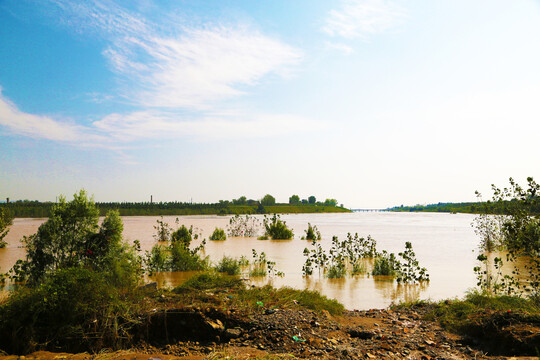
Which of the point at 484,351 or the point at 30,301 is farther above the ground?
the point at 30,301

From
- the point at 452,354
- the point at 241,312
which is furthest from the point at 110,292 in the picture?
the point at 452,354

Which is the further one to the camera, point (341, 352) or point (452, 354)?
point (452, 354)

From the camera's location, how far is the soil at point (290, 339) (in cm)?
458

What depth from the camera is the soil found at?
458 cm

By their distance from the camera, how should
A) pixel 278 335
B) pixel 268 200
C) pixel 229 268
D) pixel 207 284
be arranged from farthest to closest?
pixel 268 200, pixel 229 268, pixel 207 284, pixel 278 335

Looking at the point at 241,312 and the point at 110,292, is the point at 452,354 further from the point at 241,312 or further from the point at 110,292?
the point at 110,292

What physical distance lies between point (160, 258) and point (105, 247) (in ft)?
12.2

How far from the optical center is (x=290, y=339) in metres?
4.96

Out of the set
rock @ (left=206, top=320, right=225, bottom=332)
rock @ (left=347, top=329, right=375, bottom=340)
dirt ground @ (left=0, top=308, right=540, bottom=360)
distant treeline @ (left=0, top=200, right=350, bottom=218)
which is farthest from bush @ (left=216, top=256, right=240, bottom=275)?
distant treeline @ (left=0, top=200, right=350, bottom=218)

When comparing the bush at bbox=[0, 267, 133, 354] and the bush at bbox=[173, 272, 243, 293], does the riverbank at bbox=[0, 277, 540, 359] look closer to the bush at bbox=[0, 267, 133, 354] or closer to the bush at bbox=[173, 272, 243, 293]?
the bush at bbox=[0, 267, 133, 354]

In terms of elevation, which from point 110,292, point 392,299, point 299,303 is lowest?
point 392,299

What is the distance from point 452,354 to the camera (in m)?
4.85

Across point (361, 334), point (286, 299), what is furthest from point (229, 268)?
point (361, 334)

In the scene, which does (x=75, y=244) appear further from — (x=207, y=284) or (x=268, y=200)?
(x=268, y=200)
